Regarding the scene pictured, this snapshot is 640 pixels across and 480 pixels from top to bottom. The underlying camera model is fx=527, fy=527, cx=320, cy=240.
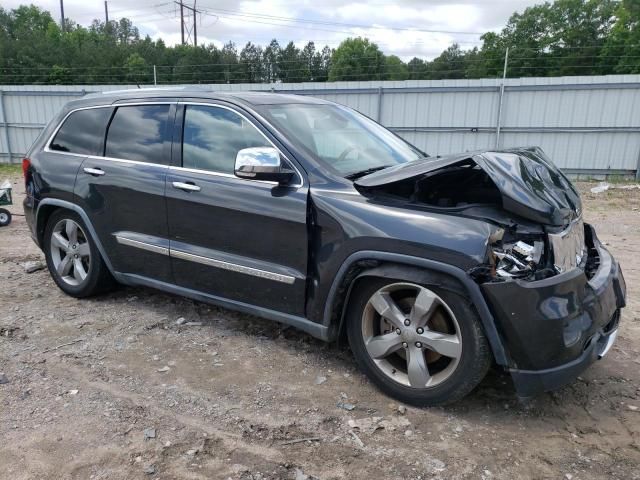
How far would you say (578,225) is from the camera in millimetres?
3145

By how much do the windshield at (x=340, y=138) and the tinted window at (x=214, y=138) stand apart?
0.67ft

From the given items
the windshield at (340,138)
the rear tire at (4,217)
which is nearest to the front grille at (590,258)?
the windshield at (340,138)

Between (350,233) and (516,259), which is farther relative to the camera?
(350,233)

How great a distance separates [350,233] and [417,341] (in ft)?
2.30

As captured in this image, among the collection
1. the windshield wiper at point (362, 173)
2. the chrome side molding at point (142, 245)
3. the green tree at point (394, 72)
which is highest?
the green tree at point (394, 72)

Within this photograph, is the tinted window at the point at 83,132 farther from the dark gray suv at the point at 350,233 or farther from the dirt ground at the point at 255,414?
the dirt ground at the point at 255,414

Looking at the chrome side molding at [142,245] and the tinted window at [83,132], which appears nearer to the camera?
the chrome side molding at [142,245]

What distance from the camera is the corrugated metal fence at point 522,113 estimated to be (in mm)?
12945

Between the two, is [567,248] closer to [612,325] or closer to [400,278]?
[612,325]

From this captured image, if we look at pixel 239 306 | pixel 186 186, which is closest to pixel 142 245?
pixel 186 186

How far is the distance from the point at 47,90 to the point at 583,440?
731 inches

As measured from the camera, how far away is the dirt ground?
2508 mm

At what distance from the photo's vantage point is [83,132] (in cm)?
442

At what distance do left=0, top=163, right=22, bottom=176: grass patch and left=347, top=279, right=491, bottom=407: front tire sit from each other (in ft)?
48.5
